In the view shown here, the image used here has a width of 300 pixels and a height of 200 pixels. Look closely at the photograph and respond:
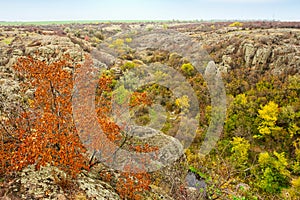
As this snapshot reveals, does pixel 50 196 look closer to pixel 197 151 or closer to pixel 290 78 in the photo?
pixel 197 151

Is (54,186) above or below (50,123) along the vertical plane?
below

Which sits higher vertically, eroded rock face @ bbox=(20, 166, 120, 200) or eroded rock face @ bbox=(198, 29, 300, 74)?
eroded rock face @ bbox=(198, 29, 300, 74)

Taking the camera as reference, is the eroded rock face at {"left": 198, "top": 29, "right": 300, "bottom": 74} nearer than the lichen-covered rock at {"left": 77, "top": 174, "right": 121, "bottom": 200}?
No

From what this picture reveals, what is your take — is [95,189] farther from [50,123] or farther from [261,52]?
[261,52]

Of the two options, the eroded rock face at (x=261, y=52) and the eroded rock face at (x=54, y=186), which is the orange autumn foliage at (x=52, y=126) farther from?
the eroded rock face at (x=261, y=52)

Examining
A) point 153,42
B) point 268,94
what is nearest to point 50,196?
point 268,94

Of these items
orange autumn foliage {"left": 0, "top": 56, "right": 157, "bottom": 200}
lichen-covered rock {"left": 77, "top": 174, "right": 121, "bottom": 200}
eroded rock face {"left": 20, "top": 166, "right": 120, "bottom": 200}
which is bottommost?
lichen-covered rock {"left": 77, "top": 174, "right": 121, "bottom": 200}

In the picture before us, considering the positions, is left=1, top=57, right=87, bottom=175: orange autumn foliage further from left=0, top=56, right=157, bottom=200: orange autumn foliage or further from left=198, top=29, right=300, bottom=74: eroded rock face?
left=198, top=29, right=300, bottom=74: eroded rock face

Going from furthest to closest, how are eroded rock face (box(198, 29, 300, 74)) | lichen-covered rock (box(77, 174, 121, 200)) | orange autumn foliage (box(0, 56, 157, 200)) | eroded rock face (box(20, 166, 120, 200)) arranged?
eroded rock face (box(198, 29, 300, 74)) → lichen-covered rock (box(77, 174, 121, 200)) → orange autumn foliage (box(0, 56, 157, 200)) → eroded rock face (box(20, 166, 120, 200))

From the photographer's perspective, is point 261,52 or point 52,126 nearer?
point 52,126

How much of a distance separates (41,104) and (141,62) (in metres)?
28.9

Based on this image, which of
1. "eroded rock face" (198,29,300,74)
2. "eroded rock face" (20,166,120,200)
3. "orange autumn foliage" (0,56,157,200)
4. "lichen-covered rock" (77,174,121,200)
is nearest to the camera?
"eroded rock face" (20,166,120,200)

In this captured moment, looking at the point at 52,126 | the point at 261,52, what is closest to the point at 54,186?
the point at 52,126

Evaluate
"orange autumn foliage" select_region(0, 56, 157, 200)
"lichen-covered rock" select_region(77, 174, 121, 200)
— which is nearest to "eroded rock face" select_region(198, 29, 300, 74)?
"orange autumn foliage" select_region(0, 56, 157, 200)
